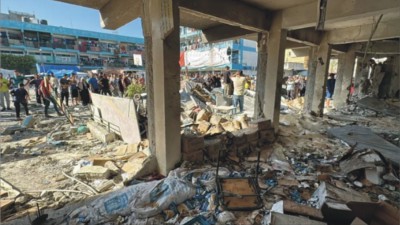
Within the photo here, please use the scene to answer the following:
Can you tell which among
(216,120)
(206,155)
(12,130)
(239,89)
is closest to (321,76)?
(239,89)

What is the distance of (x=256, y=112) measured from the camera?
5457 millimetres

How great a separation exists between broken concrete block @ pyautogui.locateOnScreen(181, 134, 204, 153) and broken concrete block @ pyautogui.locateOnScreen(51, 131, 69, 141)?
150 inches

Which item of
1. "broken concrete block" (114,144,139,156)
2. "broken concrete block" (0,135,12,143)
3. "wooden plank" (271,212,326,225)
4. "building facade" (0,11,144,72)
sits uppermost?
"building facade" (0,11,144,72)

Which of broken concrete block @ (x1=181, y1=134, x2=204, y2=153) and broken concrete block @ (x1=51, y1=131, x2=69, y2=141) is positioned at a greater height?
broken concrete block @ (x1=181, y1=134, x2=204, y2=153)

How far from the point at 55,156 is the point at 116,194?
2.62 m

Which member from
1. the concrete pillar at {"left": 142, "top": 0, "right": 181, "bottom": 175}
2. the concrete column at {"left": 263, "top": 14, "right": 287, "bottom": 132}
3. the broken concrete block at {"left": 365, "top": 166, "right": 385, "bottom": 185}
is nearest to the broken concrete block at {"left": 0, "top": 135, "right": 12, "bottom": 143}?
the concrete pillar at {"left": 142, "top": 0, "right": 181, "bottom": 175}

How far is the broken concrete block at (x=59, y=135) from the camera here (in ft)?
17.2

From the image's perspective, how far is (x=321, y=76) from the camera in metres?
7.30

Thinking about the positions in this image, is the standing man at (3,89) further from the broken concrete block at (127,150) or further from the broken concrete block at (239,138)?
the broken concrete block at (239,138)

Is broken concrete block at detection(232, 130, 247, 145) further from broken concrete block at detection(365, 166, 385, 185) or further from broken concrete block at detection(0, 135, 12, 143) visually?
Result: broken concrete block at detection(0, 135, 12, 143)

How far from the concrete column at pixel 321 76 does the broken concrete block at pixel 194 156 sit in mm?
5764

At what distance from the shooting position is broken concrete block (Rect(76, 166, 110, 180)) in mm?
3225

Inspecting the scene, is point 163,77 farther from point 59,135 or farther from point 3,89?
point 3,89

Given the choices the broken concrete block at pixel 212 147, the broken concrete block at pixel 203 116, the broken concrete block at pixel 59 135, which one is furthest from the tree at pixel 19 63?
the broken concrete block at pixel 212 147
